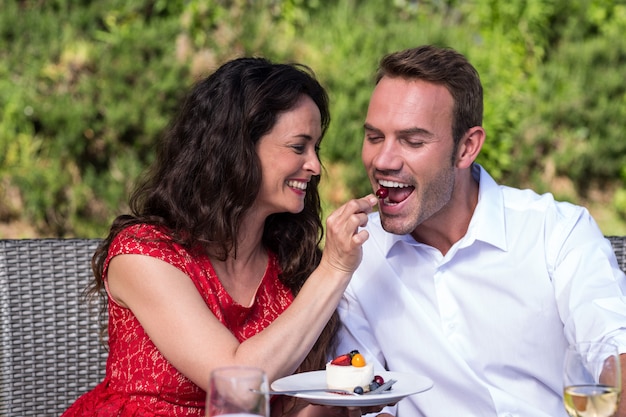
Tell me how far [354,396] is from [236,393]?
0.55 metres

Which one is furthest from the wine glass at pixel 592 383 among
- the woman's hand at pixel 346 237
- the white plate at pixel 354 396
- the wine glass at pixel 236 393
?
the woman's hand at pixel 346 237

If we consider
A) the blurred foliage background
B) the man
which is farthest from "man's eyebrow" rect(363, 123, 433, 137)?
the blurred foliage background

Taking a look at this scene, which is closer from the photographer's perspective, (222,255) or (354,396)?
(354,396)

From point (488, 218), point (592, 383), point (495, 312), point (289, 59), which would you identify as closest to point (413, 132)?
point (488, 218)

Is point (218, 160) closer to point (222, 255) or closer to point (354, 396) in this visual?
point (222, 255)

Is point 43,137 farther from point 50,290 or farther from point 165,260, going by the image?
point 165,260

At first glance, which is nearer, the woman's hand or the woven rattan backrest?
the woman's hand

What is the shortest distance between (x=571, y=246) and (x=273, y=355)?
3.21ft

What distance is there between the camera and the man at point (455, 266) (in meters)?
2.88

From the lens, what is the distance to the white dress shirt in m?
2.87

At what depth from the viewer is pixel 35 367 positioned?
3119 millimetres

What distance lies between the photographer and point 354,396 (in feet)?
7.13

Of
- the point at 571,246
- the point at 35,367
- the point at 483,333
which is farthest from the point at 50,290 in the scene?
the point at 571,246

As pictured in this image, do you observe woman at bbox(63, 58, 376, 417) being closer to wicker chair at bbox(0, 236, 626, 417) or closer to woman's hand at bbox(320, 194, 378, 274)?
woman's hand at bbox(320, 194, 378, 274)
